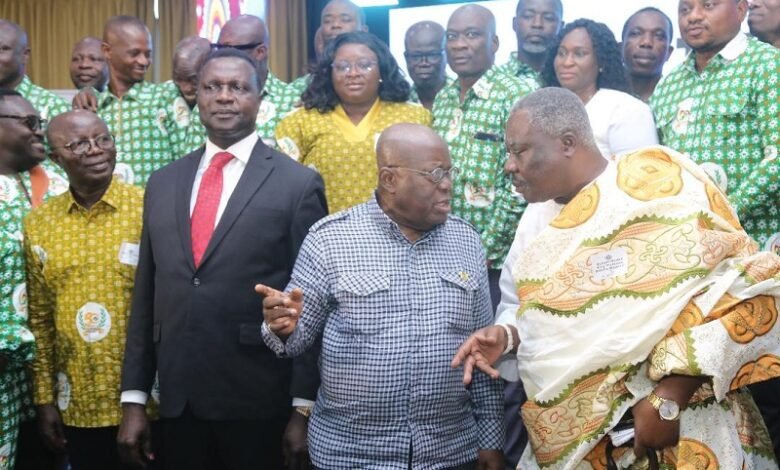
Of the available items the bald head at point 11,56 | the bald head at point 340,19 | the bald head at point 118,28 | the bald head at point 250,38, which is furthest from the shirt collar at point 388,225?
the bald head at point 11,56

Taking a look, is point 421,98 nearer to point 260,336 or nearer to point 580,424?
point 260,336

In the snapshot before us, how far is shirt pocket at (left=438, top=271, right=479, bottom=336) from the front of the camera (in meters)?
2.72

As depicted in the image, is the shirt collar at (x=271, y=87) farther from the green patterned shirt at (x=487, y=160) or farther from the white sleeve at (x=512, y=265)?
the white sleeve at (x=512, y=265)

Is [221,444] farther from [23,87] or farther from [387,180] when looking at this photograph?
[23,87]

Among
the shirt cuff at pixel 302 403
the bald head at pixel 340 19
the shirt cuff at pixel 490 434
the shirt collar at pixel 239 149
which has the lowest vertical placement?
the shirt cuff at pixel 490 434

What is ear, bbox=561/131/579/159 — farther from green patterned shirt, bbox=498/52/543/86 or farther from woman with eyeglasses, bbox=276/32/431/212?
green patterned shirt, bbox=498/52/543/86

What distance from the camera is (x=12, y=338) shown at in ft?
10.2

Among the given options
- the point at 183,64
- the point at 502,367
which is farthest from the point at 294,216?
the point at 183,64

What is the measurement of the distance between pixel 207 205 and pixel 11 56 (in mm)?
2290

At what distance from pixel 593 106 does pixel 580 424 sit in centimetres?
174

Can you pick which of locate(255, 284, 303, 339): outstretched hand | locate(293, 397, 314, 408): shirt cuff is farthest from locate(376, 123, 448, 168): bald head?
locate(293, 397, 314, 408): shirt cuff

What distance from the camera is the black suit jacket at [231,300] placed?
9.76 ft

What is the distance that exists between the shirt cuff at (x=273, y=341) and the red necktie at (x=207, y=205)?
0.42m

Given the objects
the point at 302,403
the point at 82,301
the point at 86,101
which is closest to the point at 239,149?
the point at 82,301
